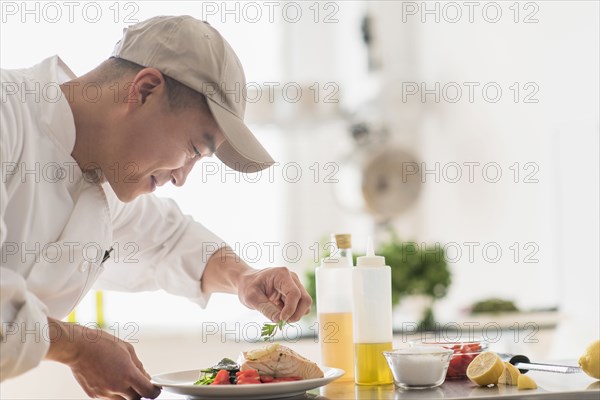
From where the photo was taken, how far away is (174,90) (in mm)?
1307

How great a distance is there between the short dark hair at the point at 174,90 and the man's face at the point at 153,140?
1 centimetres

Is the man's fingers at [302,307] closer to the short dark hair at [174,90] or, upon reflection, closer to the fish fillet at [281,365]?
the fish fillet at [281,365]

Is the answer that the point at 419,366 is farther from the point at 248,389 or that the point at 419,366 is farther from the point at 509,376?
the point at 248,389

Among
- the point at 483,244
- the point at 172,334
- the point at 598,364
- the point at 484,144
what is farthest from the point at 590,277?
the point at 598,364

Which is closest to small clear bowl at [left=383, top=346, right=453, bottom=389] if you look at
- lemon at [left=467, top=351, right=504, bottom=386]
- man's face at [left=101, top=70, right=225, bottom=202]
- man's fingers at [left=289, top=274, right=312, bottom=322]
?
lemon at [left=467, top=351, right=504, bottom=386]

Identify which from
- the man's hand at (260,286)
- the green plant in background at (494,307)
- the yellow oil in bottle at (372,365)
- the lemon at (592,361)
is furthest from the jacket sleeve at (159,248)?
the green plant in background at (494,307)

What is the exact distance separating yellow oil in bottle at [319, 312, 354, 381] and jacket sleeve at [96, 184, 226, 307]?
37 centimetres

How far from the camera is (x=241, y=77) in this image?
1343 millimetres

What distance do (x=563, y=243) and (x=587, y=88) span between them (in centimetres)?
62

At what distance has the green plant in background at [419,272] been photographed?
2.84 meters

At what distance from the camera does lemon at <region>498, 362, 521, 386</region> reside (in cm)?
117

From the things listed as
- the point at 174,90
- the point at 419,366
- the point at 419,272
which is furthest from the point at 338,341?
the point at 419,272

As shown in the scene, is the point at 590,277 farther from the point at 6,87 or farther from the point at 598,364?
the point at 6,87

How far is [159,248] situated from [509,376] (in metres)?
0.78
